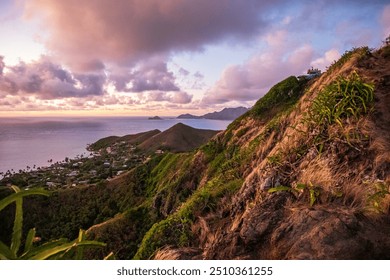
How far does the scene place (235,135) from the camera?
1486 cm

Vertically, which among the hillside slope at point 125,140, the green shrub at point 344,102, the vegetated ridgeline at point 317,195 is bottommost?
the hillside slope at point 125,140

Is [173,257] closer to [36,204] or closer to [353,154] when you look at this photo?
[353,154]

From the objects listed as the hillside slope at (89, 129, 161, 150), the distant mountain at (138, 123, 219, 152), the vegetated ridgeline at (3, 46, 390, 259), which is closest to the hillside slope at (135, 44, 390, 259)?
the vegetated ridgeline at (3, 46, 390, 259)

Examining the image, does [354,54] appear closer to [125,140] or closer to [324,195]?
[324,195]

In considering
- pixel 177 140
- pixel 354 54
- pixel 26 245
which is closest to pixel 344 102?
pixel 354 54

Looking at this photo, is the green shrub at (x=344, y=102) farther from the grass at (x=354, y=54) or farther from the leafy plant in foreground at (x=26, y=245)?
the leafy plant in foreground at (x=26, y=245)

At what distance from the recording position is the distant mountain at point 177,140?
10432 centimetres

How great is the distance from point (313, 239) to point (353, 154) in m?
1.66

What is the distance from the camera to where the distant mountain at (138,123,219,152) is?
10432 centimetres

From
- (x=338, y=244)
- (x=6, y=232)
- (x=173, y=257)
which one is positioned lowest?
(x=6, y=232)

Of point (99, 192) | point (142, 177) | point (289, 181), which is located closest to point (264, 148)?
point (289, 181)

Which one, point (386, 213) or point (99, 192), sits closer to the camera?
point (386, 213)

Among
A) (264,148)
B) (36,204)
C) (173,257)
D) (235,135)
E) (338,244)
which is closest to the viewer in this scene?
(338,244)

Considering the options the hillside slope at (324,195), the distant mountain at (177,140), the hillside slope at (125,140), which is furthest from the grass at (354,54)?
the hillside slope at (125,140)
